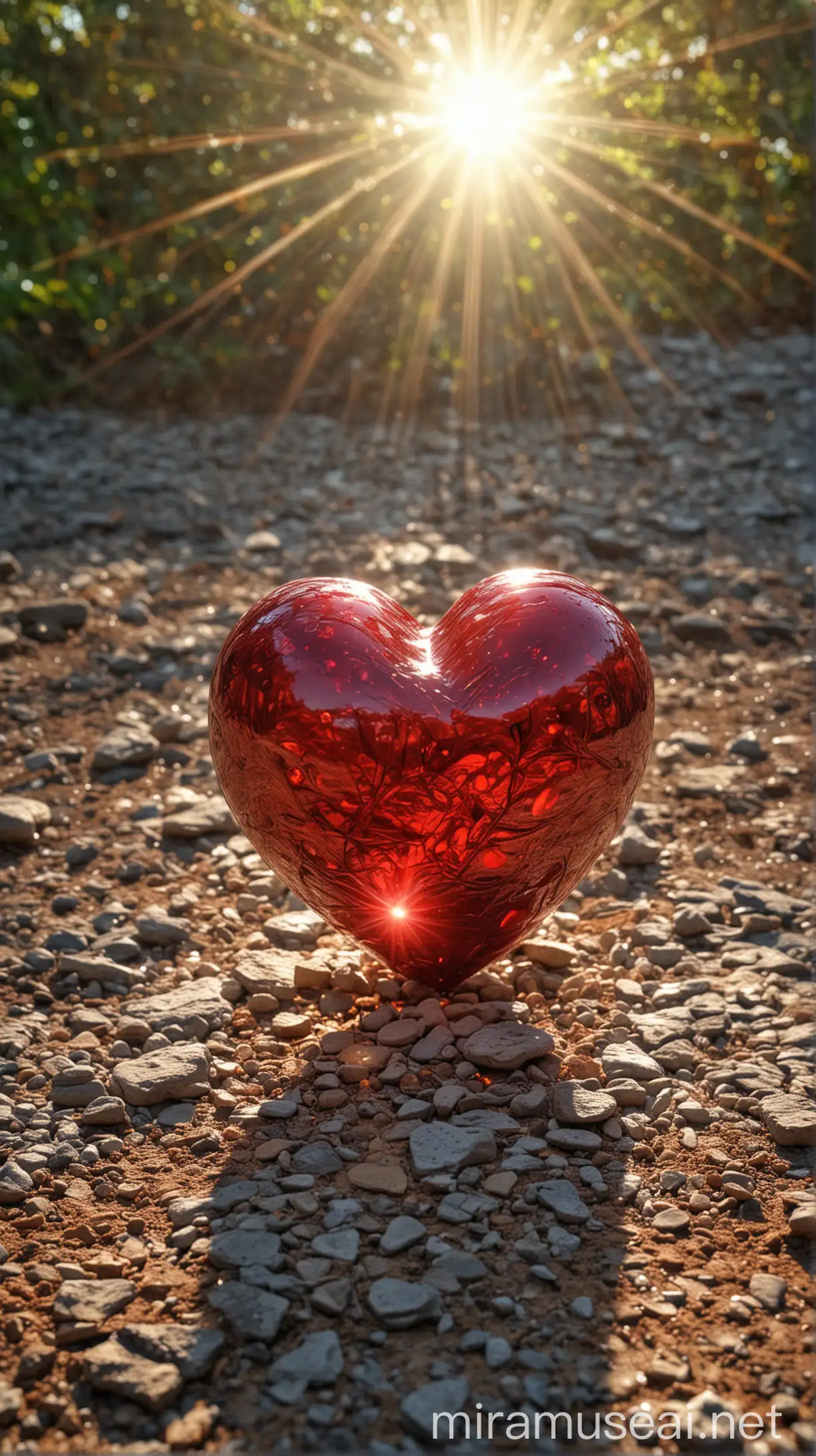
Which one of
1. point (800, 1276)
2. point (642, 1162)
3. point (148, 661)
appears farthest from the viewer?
point (148, 661)

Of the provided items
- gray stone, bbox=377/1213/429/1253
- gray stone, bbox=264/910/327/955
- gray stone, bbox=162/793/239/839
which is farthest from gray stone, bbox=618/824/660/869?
gray stone, bbox=377/1213/429/1253

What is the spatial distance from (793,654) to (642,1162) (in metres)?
3.52

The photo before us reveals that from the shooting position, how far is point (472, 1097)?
2.67 meters

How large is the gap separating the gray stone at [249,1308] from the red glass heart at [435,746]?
87cm

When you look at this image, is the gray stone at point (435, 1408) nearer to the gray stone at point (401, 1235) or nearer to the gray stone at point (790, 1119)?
the gray stone at point (401, 1235)

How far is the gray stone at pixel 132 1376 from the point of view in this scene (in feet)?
6.50

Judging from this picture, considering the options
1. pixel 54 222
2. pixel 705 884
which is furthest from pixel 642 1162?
pixel 54 222

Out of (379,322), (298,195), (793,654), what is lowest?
(793,654)

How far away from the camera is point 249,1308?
2150mm

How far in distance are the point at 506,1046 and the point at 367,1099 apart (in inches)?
13.2

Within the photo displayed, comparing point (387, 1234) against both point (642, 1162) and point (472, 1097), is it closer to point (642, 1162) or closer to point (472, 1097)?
point (472, 1097)

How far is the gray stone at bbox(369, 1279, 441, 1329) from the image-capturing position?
211cm

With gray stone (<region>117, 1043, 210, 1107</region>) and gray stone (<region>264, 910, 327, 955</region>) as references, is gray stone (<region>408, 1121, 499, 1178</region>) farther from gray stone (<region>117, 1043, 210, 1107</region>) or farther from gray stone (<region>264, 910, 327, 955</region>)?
gray stone (<region>264, 910, 327, 955</region>)

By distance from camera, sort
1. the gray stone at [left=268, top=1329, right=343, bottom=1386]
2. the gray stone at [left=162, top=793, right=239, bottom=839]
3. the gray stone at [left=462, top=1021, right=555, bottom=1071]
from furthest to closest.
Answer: the gray stone at [left=162, top=793, right=239, bottom=839]
the gray stone at [left=462, top=1021, right=555, bottom=1071]
the gray stone at [left=268, top=1329, right=343, bottom=1386]
